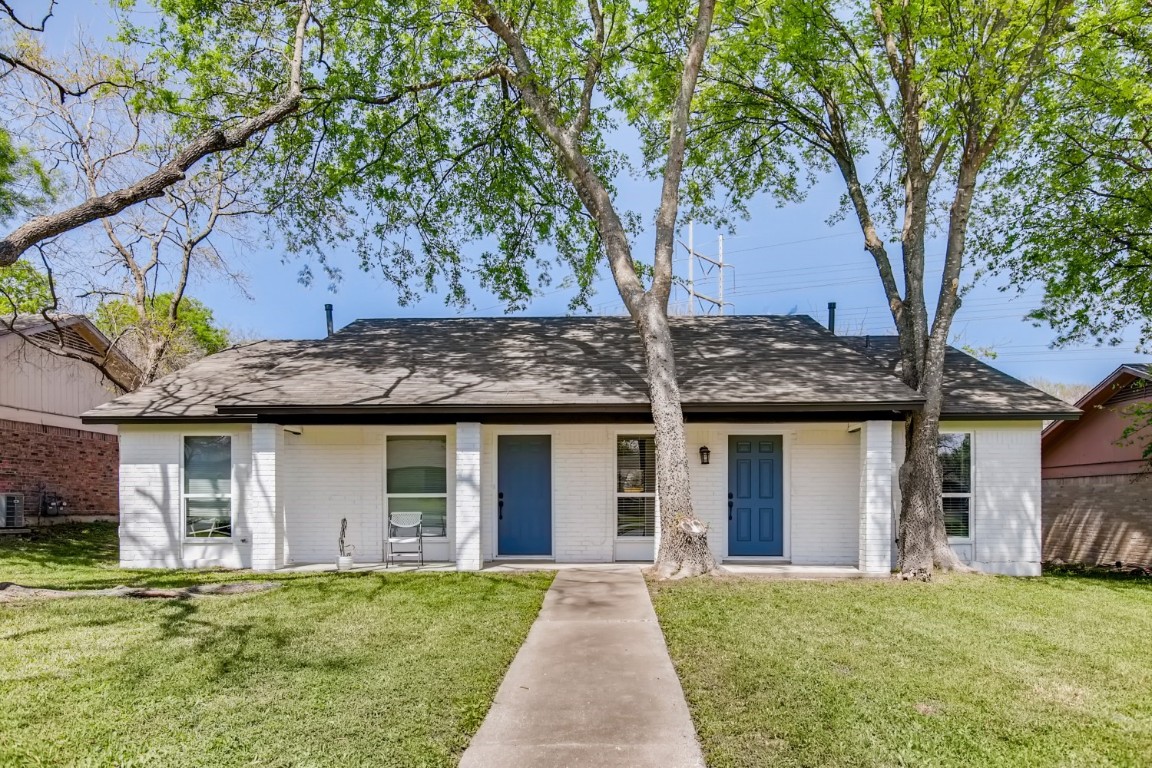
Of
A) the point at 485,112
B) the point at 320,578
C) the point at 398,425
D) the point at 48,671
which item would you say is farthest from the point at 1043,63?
the point at 48,671

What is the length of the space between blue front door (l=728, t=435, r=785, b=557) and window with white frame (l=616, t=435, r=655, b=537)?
1267 mm

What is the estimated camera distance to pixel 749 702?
4.29 meters

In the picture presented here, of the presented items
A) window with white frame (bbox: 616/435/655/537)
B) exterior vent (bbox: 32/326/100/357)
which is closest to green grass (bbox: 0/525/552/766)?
window with white frame (bbox: 616/435/655/537)

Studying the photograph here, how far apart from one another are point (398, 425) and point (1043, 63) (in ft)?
35.2

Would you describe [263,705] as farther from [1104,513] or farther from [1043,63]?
[1104,513]

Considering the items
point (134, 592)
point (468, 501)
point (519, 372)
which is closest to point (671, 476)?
point (468, 501)

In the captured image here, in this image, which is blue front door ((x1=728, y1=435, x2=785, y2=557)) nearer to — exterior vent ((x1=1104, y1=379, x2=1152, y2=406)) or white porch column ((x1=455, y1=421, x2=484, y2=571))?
white porch column ((x1=455, y1=421, x2=484, y2=571))

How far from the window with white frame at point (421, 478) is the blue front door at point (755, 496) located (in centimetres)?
462

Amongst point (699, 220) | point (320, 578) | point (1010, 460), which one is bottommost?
point (320, 578)

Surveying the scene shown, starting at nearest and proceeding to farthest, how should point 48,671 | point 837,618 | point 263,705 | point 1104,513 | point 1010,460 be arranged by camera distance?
1. point 263,705
2. point 48,671
3. point 837,618
4. point 1010,460
5. point 1104,513

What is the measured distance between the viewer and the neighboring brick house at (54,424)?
14695 mm

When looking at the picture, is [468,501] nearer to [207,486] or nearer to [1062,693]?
[207,486]

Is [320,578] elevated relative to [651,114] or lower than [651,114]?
lower

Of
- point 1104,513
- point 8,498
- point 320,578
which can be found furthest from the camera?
point 8,498
